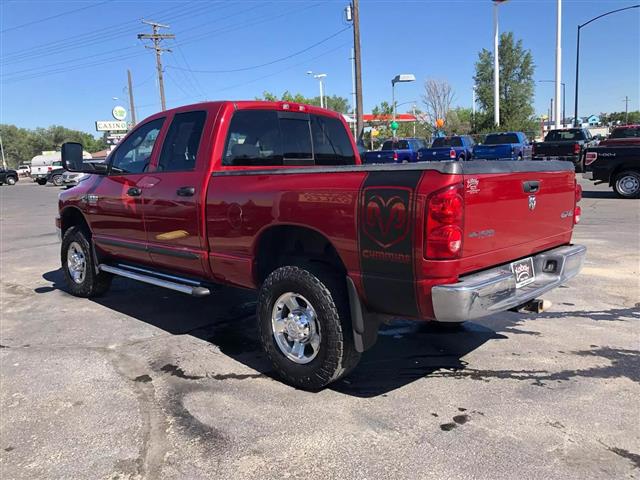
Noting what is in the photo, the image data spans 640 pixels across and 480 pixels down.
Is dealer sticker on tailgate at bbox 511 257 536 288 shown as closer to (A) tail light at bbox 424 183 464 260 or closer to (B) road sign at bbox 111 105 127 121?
(A) tail light at bbox 424 183 464 260

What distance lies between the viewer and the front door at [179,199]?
14.5 ft

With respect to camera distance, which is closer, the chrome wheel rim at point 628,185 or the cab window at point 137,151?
the cab window at point 137,151

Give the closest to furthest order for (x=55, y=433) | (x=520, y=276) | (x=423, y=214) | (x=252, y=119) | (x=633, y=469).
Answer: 1. (x=633, y=469)
2. (x=423, y=214)
3. (x=55, y=433)
4. (x=520, y=276)
5. (x=252, y=119)

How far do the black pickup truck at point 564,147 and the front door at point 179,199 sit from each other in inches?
805

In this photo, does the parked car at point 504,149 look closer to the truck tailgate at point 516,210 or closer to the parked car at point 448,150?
the parked car at point 448,150

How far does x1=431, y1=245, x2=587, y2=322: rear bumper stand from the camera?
2.96 meters

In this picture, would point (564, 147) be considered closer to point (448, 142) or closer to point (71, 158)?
point (448, 142)

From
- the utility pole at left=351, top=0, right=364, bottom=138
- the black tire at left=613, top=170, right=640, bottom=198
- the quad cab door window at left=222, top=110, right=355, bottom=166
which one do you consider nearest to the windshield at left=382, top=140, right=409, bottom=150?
the utility pole at left=351, top=0, right=364, bottom=138

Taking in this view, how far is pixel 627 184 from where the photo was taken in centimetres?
1475

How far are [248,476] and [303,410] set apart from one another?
2.51 ft

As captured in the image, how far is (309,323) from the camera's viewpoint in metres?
3.70

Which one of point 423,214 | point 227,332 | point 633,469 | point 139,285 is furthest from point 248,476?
point 139,285

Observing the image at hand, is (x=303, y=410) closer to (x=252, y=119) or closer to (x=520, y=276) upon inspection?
(x=520, y=276)

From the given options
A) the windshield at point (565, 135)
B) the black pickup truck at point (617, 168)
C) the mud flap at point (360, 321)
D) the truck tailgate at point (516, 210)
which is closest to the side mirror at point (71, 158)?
the mud flap at point (360, 321)
